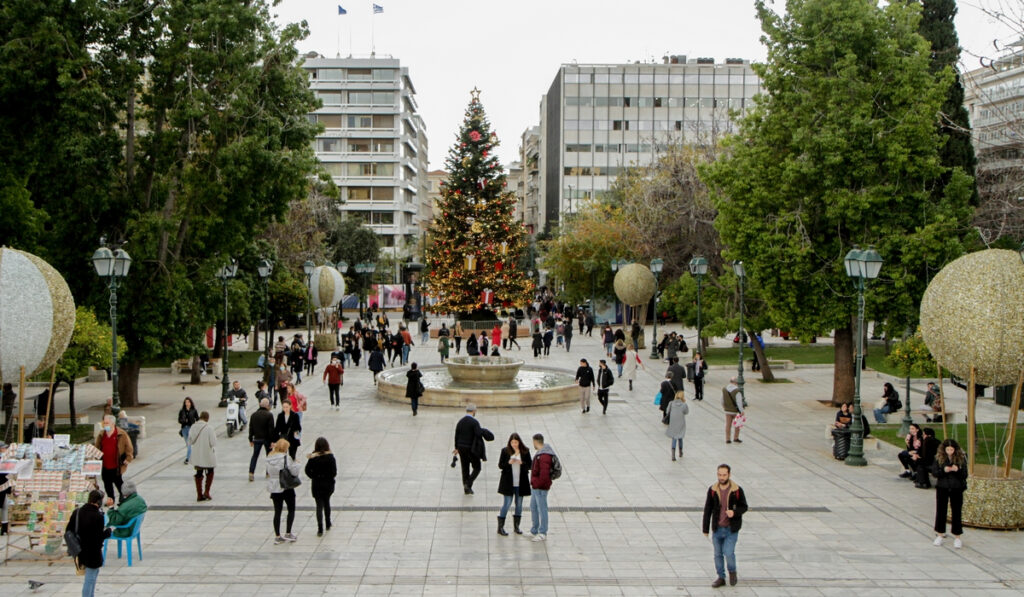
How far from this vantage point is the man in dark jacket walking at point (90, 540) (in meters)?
9.30

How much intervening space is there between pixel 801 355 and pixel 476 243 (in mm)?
19656

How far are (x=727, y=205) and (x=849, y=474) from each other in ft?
31.1

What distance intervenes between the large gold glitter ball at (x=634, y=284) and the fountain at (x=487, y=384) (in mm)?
11167

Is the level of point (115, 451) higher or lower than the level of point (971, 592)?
higher

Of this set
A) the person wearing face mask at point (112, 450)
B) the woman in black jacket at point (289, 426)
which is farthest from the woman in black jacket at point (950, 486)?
the person wearing face mask at point (112, 450)

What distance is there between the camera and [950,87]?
23.5 meters

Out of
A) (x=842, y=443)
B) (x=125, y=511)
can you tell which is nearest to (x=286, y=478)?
(x=125, y=511)

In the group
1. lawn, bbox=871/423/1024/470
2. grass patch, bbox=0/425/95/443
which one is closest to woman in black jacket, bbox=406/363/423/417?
grass patch, bbox=0/425/95/443

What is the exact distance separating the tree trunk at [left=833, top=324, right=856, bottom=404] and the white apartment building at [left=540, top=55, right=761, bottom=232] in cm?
5764

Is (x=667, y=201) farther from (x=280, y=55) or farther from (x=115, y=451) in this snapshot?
(x=115, y=451)

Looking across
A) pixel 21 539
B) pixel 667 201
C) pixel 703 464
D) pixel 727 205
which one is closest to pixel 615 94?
pixel 667 201

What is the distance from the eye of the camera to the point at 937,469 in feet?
40.0

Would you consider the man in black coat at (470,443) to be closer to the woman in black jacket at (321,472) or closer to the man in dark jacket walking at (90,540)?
the woman in black jacket at (321,472)

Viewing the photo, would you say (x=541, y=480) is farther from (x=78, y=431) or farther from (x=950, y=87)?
(x=950, y=87)
